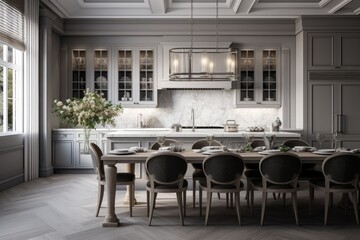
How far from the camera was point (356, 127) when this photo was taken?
23.4 feet

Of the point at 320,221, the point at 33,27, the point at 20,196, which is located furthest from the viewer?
the point at 33,27

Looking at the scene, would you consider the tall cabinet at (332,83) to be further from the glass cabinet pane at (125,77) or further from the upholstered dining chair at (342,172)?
the glass cabinet pane at (125,77)

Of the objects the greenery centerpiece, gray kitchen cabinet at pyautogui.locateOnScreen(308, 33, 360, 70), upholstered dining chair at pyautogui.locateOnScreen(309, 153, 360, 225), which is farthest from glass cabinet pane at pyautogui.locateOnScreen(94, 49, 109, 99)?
upholstered dining chair at pyautogui.locateOnScreen(309, 153, 360, 225)

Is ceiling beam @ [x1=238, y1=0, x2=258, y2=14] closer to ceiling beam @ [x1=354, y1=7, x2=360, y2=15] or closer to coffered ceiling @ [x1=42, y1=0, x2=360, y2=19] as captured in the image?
coffered ceiling @ [x1=42, y1=0, x2=360, y2=19]

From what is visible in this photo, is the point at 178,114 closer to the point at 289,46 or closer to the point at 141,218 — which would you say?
the point at 289,46

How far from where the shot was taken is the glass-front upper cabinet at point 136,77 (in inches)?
296

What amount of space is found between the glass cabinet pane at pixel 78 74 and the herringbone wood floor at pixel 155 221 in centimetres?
276

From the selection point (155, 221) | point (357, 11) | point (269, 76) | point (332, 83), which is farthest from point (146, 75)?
point (357, 11)

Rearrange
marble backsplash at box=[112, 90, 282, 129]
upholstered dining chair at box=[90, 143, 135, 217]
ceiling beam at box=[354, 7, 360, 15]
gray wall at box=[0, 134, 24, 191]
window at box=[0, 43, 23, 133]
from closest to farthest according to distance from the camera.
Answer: upholstered dining chair at box=[90, 143, 135, 217], gray wall at box=[0, 134, 24, 191], window at box=[0, 43, 23, 133], ceiling beam at box=[354, 7, 360, 15], marble backsplash at box=[112, 90, 282, 129]

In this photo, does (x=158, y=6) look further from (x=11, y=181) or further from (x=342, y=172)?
(x=342, y=172)

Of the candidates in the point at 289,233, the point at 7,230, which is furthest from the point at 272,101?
the point at 7,230

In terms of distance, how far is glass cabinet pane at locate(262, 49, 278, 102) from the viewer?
755cm

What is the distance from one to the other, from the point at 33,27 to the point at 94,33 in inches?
54.5

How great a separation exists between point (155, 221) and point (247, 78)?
14.3 feet
